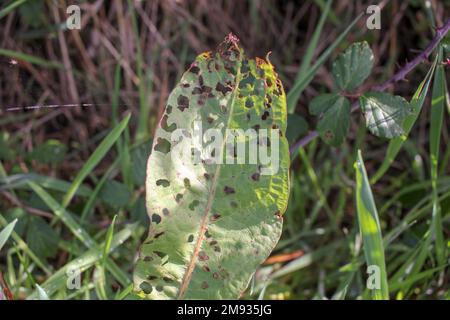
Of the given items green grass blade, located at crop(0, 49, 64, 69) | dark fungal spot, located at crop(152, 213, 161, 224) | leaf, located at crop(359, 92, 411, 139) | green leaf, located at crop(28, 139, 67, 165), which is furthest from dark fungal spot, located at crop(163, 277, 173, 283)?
green grass blade, located at crop(0, 49, 64, 69)

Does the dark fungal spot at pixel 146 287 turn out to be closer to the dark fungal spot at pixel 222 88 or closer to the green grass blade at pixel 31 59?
the dark fungal spot at pixel 222 88

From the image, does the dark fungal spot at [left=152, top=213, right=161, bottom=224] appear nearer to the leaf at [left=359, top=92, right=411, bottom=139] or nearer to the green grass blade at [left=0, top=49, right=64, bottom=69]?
the leaf at [left=359, top=92, right=411, bottom=139]

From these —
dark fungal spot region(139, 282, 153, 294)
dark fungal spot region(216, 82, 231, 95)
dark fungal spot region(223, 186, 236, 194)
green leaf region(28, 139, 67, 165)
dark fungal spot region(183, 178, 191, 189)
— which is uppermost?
dark fungal spot region(216, 82, 231, 95)

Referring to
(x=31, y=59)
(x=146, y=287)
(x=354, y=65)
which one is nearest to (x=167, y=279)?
(x=146, y=287)

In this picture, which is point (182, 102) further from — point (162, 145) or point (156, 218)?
point (156, 218)

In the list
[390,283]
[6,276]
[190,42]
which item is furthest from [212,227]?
[190,42]
